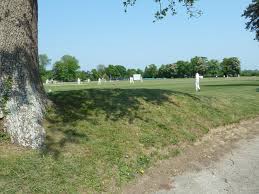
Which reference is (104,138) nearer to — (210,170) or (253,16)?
(210,170)

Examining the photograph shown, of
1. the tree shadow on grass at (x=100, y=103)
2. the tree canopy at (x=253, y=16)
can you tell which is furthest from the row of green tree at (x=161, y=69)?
the tree shadow on grass at (x=100, y=103)

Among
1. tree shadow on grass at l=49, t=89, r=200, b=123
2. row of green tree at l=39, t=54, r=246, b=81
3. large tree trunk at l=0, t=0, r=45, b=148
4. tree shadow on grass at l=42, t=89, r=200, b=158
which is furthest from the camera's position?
row of green tree at l=39, t=54, r=246, b=81

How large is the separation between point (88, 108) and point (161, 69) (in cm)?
14671

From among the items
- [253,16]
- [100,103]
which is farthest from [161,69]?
[100,103]

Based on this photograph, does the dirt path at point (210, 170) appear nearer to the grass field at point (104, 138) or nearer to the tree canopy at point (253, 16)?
the grass field at point (104, 138)

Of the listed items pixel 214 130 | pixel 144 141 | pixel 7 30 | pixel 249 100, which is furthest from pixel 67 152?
pixel 249 100

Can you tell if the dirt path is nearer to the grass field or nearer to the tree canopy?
the grass field

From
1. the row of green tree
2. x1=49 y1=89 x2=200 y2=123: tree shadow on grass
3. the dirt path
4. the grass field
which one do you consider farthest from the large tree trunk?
the row of green tree

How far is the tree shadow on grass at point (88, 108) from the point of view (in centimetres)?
784

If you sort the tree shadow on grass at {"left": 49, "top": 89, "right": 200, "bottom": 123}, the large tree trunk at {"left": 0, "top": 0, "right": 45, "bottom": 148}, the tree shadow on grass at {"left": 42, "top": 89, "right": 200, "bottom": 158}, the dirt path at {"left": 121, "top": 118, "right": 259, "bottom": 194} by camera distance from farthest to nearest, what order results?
the tree shadow on grass at {"left": 49, "top": 89, "right": 200, "bottom": 123} < the tree shadow on grass at {"left": 42, "top": 89, "right": 200, "bottom": 158} < the large tree trunk at {"left": 0, "top": 0, "right": 45, "bottom": 148} < the dirt path at {"left": 121, "top": 118, "right": 259, "bottom": 194}

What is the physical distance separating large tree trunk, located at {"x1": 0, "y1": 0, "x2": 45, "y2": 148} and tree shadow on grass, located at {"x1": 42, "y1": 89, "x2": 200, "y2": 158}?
0.35 metres

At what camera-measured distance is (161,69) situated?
6127 inches

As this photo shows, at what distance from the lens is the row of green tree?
5758 inches

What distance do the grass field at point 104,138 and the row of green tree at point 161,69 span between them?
132 meters
